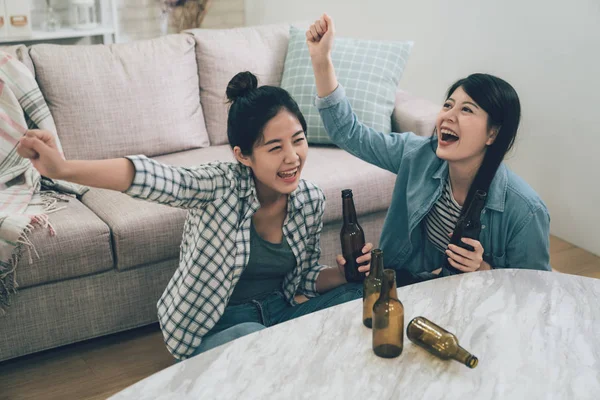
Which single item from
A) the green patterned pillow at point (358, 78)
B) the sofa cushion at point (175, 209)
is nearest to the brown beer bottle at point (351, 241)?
the sofa cushion at point (175, 209)

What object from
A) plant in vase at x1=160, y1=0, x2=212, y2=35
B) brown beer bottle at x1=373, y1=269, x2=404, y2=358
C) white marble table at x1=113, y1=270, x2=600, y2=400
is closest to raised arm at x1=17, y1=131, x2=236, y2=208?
white marble table at x1=113, y1=270, x2=600, y2=400

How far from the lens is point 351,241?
6.56 ft

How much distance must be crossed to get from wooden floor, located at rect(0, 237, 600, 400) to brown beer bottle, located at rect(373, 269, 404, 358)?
1062 millimetres

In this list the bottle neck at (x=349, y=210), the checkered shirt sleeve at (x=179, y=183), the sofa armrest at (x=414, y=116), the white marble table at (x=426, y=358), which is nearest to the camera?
the white marble table at (x=426, y=358)

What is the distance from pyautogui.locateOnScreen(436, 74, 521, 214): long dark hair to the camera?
6.25 ft

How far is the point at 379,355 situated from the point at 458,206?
2.18 ft

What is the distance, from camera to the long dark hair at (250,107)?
5.98ft

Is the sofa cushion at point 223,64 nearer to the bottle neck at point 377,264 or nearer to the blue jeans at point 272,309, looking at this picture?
the blue jeans at point 272,309

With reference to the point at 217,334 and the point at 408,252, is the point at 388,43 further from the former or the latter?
the point at 217,334

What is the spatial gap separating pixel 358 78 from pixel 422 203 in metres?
1.08

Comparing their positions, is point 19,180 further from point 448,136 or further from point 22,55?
point 448,136

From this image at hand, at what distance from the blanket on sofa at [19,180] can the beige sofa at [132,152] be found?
42 mm

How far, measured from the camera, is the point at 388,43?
3133mm

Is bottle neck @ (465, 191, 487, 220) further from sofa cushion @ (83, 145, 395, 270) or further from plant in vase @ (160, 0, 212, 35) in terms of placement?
plant in vase @ (160, 0, 212, 35)
